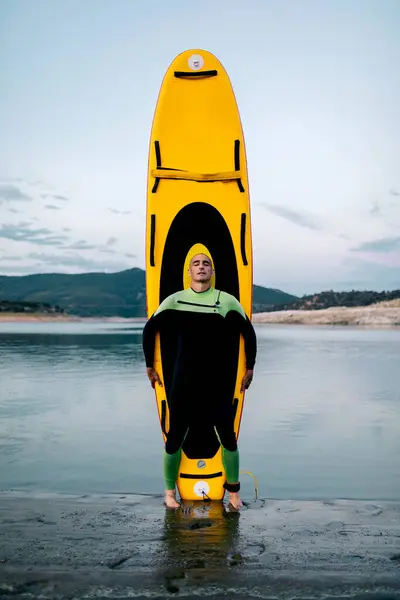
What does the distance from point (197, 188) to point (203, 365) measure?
1.44 meters

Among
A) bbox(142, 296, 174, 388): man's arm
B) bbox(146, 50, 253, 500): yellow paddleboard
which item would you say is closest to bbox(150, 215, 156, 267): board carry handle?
bbox(146, 50, 253, 500): yellow paddleboard

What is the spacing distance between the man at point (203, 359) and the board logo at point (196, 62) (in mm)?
1705

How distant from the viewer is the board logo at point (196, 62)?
5004 millimetres

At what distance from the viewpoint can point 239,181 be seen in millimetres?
4906

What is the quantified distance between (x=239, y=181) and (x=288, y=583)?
3.00 meters

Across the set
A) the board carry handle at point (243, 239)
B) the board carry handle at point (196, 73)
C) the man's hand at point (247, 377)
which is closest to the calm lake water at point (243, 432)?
the man's hand at point (247, 377)

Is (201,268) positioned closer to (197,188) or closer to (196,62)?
(197,188)

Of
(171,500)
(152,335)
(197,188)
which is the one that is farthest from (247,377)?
(197,188)

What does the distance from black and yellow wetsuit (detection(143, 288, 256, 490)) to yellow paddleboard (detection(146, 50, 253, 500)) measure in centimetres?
39

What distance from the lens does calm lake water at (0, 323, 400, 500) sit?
18.0 feet

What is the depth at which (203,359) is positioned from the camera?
4.27m

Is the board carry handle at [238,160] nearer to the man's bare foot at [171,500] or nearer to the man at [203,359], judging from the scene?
the man at [203,359]

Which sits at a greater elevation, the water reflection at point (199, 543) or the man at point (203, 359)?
the man at point (203, 359)

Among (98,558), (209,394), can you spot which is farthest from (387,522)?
(98,558)
